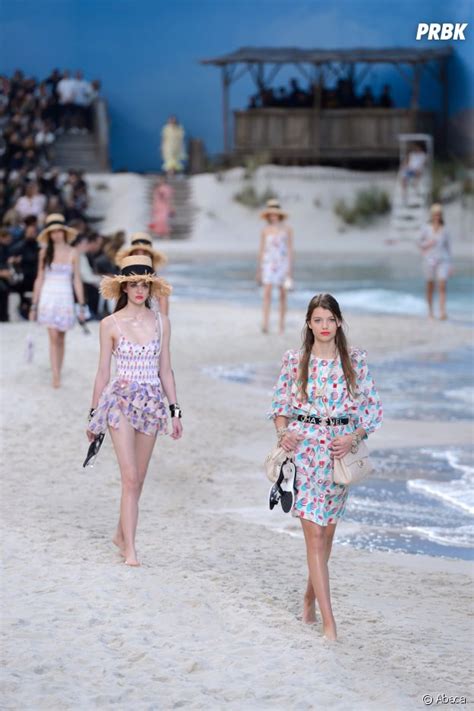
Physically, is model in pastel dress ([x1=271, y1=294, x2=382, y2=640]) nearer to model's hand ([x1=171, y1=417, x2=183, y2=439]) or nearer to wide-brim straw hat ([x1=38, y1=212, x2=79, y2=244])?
model's hand ([x1=171, y1=417, x2=183, y2=439])

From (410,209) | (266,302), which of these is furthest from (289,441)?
(410,209)

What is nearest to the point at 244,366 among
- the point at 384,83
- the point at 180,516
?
the point at 180,516

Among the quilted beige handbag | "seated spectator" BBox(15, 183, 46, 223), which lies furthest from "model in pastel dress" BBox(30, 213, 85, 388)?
"seated spectator" BBox(15, 183, 46, 223)

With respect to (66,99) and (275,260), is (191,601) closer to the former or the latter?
(275,260)

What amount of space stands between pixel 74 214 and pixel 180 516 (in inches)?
814

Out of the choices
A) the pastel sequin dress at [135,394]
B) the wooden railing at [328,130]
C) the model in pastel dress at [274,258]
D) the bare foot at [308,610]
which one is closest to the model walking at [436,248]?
the model in pastel dress at [274,258]

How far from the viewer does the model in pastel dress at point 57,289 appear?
10711 millimetres

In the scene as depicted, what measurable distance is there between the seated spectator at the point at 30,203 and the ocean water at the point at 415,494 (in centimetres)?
1397

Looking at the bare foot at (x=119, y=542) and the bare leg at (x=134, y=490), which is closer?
the bare leg at (x=134, y=490)

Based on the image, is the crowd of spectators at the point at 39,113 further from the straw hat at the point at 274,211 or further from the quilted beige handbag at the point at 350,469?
the quilted beige handbag at the point at 350,469

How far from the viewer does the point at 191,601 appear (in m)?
5.66

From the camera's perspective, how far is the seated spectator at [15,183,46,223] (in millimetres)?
25688

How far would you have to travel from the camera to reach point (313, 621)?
18.4ft

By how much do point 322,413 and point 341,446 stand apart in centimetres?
15
